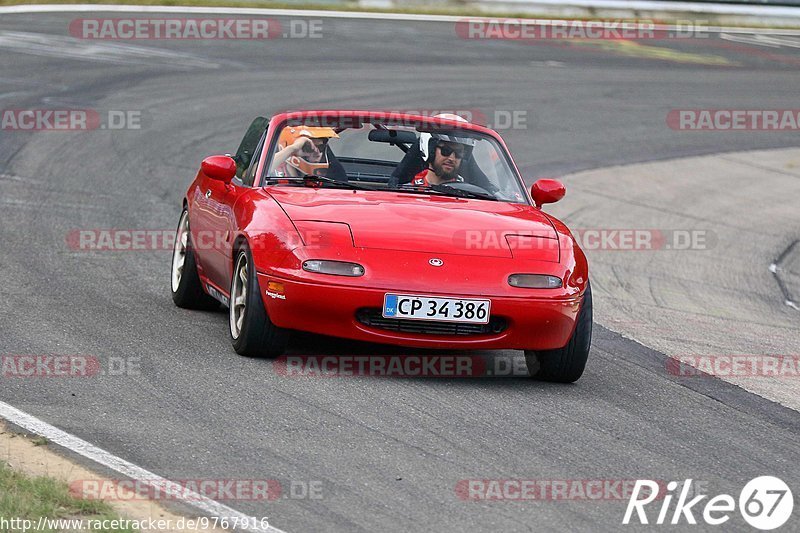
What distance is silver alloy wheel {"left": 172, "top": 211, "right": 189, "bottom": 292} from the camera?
959 cm

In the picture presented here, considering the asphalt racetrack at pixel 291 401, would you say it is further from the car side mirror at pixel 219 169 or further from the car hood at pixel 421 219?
the car side mirror at pixel 219 169

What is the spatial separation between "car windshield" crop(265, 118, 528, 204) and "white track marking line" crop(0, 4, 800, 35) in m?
19.9

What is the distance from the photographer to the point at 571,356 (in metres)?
7.68

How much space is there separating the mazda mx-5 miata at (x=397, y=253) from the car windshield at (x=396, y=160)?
1 centimetres

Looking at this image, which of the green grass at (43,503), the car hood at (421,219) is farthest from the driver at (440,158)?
the green grass at (43,503)

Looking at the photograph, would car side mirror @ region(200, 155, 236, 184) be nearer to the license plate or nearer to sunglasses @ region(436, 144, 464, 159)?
sunglasses @ region(436, 144, 464, 159)

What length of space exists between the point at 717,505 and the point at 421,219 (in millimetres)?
2867

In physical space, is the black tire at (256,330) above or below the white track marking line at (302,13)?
above

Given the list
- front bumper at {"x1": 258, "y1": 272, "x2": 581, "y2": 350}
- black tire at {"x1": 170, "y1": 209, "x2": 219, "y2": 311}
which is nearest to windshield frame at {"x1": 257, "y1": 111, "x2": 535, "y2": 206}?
black tire at {"x1": 170, "y1": 209, "x2": 219, "y2": 311}

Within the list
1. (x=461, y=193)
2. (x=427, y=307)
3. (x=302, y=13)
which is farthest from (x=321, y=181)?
(x=302, y=13)

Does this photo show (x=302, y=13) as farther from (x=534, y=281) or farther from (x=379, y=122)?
(x=534, y=281)

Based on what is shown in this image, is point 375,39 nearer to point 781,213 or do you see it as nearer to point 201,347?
point 781,213

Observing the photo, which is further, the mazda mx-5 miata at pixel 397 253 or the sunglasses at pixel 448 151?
the sunglasses at pixel 448 151

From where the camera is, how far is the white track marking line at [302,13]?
91.6ft
